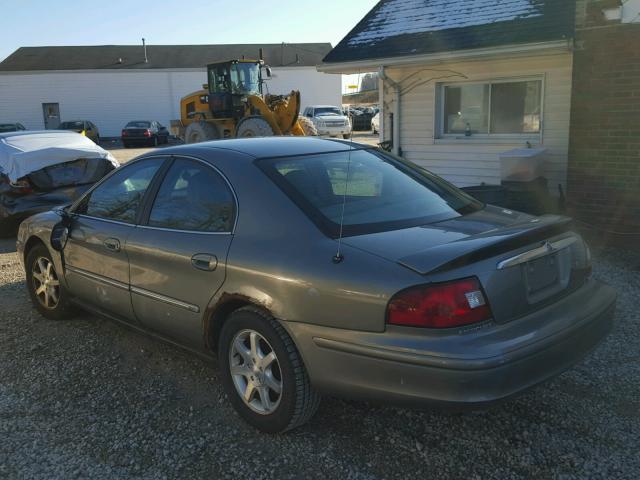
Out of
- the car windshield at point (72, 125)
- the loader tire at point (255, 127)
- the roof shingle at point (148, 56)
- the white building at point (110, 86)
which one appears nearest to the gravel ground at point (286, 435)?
the loader tire at point (255, 127)

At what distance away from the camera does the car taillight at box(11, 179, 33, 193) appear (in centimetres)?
859

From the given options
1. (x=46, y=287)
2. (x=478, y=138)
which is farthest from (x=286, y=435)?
(x=478, y=138)

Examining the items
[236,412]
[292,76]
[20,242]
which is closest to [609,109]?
[236,412]

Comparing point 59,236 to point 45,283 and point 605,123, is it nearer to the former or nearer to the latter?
point 45,283

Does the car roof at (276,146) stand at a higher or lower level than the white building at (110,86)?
lower

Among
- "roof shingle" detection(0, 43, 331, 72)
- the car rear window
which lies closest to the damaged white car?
the car rear window

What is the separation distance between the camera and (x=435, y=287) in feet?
8.42

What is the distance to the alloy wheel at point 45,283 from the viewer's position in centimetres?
496

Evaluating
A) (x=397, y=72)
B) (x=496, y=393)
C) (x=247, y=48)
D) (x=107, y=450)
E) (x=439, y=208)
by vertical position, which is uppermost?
(x=247, y=48)

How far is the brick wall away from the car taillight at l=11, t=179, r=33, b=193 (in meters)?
7.71

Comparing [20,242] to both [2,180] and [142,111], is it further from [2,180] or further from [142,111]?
[142,111]

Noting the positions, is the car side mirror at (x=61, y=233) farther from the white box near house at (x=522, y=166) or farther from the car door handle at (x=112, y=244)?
the white box near house at (x=522, y=166)

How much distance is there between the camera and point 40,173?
873cm

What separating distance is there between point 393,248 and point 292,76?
139 ft
